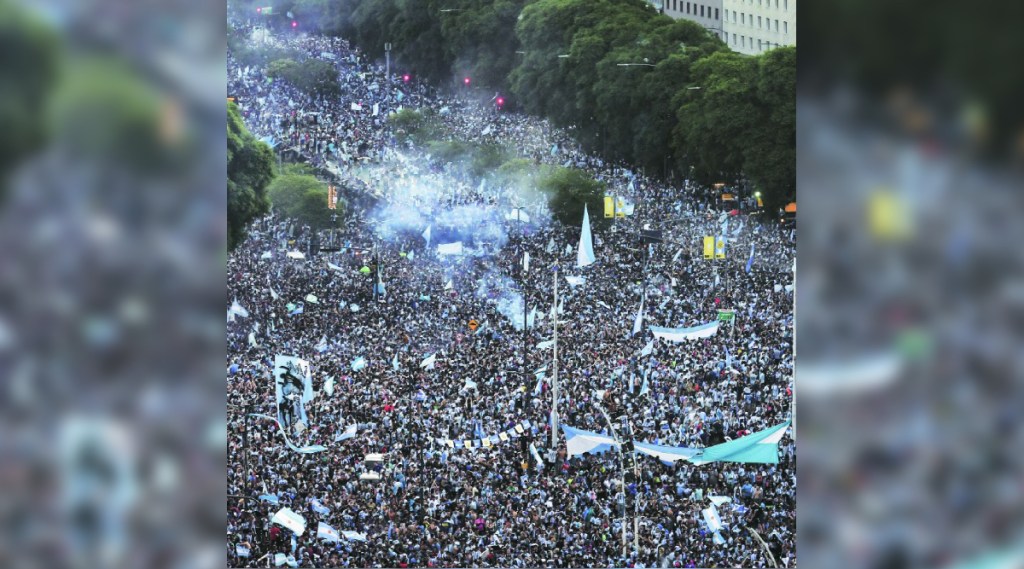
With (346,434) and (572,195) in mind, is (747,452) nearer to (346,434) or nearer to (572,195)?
(572,195)

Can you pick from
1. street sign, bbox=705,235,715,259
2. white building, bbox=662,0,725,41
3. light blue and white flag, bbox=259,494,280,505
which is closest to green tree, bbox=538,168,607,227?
street sign, bbox=705,235,715,259

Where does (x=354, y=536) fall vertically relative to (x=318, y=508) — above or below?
below
